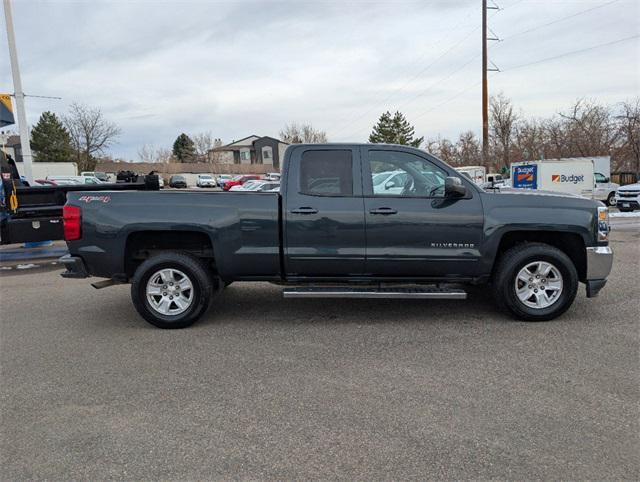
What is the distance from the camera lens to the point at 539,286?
17.1 feet

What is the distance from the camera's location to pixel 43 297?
6.92 meters

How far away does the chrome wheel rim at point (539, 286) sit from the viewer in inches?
204

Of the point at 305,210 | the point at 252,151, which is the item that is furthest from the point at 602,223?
the point at 252,151

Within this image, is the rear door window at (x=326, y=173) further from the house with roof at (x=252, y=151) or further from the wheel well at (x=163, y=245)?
the house with roof at (x=252, y=151)

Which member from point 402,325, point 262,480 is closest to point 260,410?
point 262,480

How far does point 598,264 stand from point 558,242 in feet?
1.57

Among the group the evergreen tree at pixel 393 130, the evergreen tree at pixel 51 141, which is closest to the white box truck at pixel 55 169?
the evergreen tree at pixel 51 141

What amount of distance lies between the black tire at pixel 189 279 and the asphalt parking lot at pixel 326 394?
0.51 feet

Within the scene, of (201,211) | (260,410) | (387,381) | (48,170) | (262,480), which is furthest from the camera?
(48,170)

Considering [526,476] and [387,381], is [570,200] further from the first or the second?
[526,476]

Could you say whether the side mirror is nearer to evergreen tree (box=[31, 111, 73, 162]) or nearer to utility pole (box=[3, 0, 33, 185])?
utility pole (box=[3, 0, 33, 185])

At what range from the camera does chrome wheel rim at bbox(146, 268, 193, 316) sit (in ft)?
17.2

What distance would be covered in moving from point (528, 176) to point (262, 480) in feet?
75.5

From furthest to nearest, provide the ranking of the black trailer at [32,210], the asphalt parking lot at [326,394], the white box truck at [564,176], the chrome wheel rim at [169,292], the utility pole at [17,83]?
the white box truck at [564,176]
the utility pole at [17,83]
the black trailer at [32,210]
the chrome wheel rim at [169,292]
the asphalt parking lot at [326,394]
